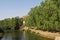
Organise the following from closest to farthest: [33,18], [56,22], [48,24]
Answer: [56,22] < [48,24] < [33,18]

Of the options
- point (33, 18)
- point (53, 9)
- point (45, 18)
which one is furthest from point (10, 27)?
point (53, 9)

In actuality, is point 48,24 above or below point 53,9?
below

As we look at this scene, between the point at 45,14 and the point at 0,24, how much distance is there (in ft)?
253

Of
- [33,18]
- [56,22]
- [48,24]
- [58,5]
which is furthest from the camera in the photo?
[33,18]

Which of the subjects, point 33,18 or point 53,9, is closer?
point 53,9

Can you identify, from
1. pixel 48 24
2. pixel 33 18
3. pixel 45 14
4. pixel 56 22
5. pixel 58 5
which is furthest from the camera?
pixel 33 18

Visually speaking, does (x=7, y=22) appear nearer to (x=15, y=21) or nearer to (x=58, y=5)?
(x=15, y=21)

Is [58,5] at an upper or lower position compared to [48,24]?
upper

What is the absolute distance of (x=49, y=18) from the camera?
69.0 metres

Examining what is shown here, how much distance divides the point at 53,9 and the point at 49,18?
6020mm

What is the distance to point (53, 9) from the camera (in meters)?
63.8

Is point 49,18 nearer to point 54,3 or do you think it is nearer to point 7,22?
point 54,3

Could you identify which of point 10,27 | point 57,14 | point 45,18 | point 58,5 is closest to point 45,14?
point 45,18

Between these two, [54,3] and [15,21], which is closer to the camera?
[54,3]
